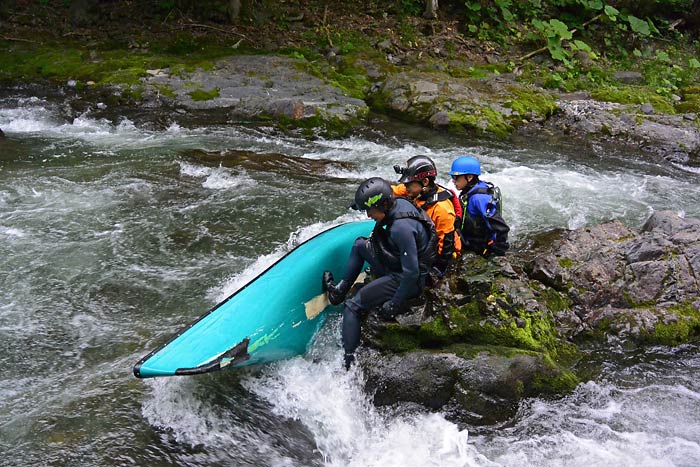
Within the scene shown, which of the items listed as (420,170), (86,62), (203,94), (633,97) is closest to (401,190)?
(420,170)

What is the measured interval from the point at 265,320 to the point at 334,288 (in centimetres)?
68

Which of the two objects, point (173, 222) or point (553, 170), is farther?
point (553, 170)

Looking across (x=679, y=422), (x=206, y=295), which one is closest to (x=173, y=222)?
(x=206, y=295)

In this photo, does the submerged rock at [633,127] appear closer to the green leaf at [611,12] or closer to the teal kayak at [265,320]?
the green leaf at [611,12]

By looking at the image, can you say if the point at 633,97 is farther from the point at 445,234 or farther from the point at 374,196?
the point at 374,196

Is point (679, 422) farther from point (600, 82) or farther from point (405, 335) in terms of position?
point (600, 82)

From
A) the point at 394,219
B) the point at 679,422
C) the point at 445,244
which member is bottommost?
the point at 679,422

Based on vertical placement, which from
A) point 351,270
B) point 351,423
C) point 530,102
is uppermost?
point 351,270

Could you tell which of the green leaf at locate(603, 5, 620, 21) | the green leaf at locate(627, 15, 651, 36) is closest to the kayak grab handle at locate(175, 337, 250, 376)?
the green leaf at locate(603, 5, 620, 21)

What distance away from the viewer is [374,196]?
4277 mm

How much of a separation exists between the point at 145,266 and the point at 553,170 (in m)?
6.75

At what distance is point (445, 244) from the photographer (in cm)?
511

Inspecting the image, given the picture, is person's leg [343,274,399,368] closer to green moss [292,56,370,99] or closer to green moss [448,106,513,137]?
green moss [448,106,513,137]

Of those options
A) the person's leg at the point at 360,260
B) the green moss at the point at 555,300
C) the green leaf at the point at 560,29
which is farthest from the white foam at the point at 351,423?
the green leaf at the point at 560,29
